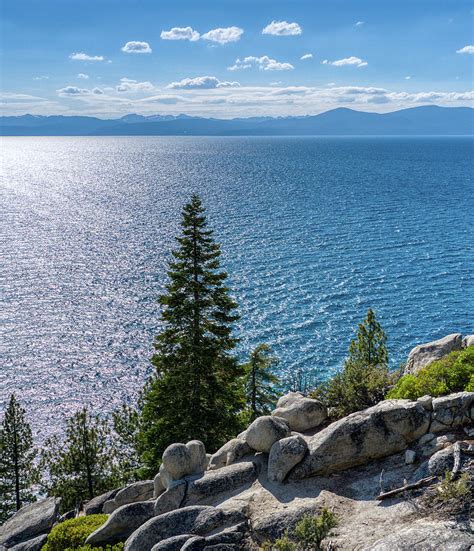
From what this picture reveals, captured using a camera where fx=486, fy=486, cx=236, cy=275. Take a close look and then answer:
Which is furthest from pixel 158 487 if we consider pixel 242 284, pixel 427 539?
pixel 242 284

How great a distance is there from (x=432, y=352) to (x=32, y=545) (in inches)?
934

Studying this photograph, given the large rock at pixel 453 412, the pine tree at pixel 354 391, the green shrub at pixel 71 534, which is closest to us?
the large rock at pixel 453 412

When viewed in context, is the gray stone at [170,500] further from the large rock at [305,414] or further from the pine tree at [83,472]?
the pine tree at [83,472]

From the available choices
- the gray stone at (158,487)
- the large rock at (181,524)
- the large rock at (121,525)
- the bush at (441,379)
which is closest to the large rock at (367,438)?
the bush at (441,379)

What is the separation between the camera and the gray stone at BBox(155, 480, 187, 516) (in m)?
21.5

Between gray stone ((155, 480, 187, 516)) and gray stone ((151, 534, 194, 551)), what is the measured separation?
330 cm

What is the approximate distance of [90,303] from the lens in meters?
84.5

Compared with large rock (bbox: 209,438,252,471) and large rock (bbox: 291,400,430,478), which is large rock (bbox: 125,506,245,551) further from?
large rock (bbox: 209,438,252,471)

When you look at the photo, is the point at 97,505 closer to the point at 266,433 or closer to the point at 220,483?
the point at 220,483

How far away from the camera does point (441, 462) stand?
695 inches

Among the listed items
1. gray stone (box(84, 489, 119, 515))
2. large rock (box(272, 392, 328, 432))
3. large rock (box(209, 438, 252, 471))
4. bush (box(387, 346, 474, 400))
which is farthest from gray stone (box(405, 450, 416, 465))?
gray stone (box(84, 489, 119, 515))

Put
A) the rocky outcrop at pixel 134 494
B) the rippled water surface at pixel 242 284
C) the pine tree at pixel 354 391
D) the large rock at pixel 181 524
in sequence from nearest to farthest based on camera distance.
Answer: the large rock at pixel 181 524 → the pine tree at pixel 354 391 → the rocky outcrop at pixel 134 494 → the rippled water surface at pixel 242 284

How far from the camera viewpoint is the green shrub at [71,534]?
23078mm

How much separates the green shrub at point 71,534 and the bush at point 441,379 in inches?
627
